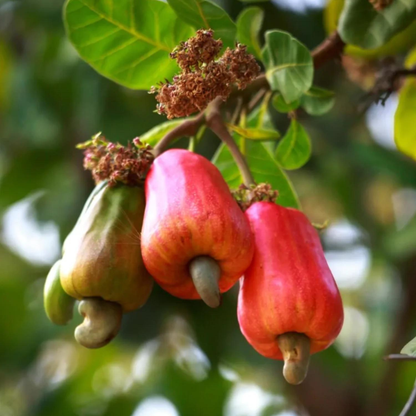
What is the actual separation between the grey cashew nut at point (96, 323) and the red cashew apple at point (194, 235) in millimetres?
74

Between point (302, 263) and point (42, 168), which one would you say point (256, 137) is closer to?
point (302, 263)

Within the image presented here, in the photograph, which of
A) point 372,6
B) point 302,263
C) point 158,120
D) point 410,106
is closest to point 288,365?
point 302,263

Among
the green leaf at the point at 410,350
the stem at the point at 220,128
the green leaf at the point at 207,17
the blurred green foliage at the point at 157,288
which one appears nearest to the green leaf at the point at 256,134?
the stem at the point at 220,128

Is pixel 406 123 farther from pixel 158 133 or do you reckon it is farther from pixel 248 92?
pixel 158 133

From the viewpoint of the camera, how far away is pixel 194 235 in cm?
81

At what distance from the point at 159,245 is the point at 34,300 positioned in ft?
5.80

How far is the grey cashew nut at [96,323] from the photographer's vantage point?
0.85 metres

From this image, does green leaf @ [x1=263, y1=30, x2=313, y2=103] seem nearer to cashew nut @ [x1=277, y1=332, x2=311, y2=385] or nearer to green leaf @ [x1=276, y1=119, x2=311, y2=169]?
green leaf @ [x1=276, y1=119, x2=311, y2=169]

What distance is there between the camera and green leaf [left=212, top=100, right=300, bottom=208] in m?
1.17

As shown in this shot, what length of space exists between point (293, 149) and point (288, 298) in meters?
0.43

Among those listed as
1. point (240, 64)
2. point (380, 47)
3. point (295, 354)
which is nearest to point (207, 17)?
point (240, 64)

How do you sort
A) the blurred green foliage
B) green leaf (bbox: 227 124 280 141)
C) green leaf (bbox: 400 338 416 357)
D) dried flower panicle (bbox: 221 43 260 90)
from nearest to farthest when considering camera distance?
green leaf (bbox: 400 338 416 357) → dried flower panicle (bbox: 221 43 260 90) → green leaf (bbox: 227 124 280 141) → the blurred green foliage

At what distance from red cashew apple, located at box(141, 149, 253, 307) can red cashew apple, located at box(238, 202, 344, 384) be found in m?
0.03

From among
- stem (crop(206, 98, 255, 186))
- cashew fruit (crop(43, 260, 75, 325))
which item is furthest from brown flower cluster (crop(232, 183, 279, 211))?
cashew fruit (crop(43, 260, 75, 325))
